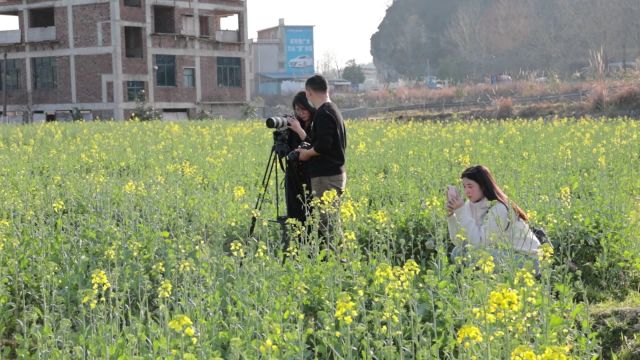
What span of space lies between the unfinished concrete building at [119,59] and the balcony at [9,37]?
55 mm

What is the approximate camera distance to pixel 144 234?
814 centimetres

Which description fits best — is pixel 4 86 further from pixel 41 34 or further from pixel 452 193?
pixel 452 193

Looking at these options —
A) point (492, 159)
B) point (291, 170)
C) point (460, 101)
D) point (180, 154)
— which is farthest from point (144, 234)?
point (460, 101)

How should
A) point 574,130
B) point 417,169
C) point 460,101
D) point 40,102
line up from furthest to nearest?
point 40,102
point 460,101
point 574,130
point 417,169

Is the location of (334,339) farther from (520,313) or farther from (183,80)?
(183,80)

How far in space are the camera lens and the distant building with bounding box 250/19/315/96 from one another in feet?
252

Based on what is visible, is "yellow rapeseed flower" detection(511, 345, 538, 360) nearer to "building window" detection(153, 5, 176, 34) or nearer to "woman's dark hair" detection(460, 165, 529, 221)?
"woman's dark hair" detection(460, 165, 529, 221)

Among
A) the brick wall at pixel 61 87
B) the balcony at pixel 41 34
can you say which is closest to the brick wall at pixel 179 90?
the brick wall at pixel 61 87

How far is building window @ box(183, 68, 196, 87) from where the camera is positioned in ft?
160

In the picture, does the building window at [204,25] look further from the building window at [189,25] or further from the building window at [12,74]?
the building window at [12,74]

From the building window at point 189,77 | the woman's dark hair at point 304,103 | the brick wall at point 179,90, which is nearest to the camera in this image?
the woman's dark hair at point 304,103

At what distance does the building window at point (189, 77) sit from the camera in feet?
160

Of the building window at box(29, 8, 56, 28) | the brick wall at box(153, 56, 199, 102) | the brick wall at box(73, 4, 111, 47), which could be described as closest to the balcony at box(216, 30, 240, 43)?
the brick wall at box(153, 56, 199, 102)

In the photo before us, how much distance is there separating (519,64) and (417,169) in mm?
78056
